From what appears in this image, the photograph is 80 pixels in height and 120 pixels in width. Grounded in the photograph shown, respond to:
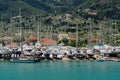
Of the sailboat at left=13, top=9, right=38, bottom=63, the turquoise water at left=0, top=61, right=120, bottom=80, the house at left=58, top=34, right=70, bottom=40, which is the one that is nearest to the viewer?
the turquoise water at left=0, top=61, right=120, bottom=80

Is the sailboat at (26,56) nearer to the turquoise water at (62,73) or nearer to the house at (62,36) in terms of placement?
the turquoise water at (62,73)

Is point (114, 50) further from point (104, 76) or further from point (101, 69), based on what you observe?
point (104, 76)

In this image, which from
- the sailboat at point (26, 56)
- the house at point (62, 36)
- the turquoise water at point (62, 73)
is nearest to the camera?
the turquoise water at point (62, 73)

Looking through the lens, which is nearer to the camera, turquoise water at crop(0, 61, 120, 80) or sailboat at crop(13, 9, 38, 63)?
turquoise water at crop(0, 61, 120, 80)

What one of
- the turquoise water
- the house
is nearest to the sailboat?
the turquoise water

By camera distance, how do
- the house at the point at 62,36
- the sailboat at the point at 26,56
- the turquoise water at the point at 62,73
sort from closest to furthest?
the turquoise water at the point at 62,73 → the sailboat at the point at 26,56 → the house at the point at 62,36

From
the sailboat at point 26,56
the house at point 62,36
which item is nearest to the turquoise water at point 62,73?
the sailboat at point 26,56

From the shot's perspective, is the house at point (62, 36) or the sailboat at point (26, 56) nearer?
→ the sailboat at point (26, 56)

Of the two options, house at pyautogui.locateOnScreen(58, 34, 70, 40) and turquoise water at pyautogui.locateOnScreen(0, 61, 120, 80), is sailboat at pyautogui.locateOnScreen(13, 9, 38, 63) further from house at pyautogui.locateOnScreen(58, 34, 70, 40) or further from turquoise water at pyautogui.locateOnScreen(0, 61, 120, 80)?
house at pyautogui.locateOnScreen(58, 34, 70, 40)

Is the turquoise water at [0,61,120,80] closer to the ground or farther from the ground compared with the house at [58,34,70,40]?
closer to the ground

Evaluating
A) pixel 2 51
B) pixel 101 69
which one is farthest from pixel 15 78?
pixel 2 51

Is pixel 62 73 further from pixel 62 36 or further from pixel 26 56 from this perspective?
pixel 62 36
